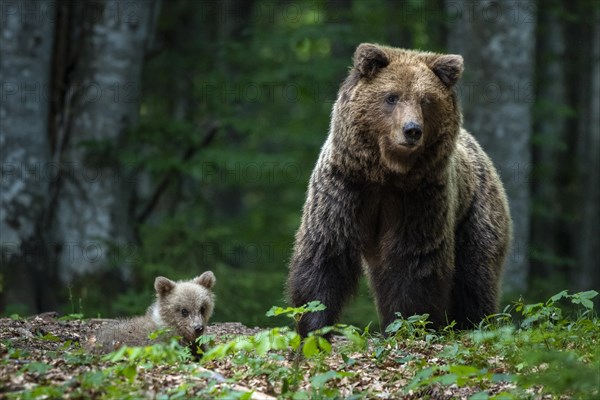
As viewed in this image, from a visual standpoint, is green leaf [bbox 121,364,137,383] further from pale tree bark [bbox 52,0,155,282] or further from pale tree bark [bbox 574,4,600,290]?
pale tree bark [bbox 574,4,600,290]

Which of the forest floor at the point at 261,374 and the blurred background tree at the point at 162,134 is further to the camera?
the blurred background tree at the point at 162,134

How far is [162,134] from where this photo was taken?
530 inches

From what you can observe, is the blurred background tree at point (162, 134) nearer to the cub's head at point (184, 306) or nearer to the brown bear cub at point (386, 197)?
the cub's head at point (184, 306)

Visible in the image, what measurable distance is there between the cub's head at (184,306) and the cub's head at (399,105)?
5.90 feet

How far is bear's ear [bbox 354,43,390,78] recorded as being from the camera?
767cm

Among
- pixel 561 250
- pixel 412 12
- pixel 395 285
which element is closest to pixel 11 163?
pixel 395 285

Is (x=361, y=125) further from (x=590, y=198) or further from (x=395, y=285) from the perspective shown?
(x=590, y=198)

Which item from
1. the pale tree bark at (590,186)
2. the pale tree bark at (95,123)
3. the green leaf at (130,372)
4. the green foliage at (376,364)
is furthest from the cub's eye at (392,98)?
the pale tree bark at (590,186)

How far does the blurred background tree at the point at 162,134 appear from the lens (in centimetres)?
1198

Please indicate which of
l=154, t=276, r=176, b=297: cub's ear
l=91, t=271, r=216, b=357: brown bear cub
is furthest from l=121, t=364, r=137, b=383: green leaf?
l=154, t=276, r=176, b=297: cub's ear

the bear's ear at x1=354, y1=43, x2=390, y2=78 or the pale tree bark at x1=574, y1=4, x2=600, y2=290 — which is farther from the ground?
the bear's ear at x1=354, y1=43, x2=390, y2=78

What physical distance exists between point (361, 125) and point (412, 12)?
1215 centimetres

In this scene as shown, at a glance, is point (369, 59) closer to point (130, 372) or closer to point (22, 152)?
point (130, 372)

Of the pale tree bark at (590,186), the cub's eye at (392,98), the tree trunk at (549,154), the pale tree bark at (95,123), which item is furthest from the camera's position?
the pale tree bark at (590,186)
